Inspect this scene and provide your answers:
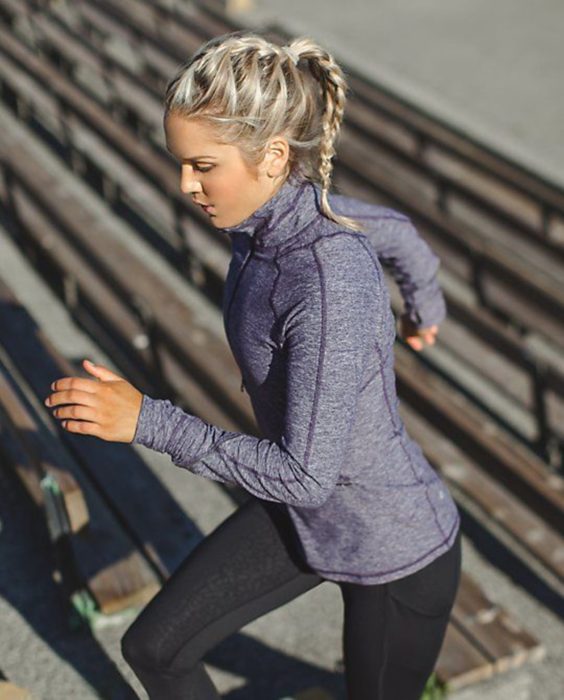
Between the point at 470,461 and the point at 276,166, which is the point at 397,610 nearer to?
the point at 276,166

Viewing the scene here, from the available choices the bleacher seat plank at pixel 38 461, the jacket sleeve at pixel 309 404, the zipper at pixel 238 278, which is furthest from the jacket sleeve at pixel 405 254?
the bleacher seat plank at pixel 38 461

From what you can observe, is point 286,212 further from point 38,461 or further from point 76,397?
point 38,461

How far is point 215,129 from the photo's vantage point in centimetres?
256

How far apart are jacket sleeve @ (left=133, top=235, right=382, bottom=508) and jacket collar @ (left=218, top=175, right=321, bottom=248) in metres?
0.09

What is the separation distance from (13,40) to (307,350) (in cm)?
839

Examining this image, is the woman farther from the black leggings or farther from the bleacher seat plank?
the bleacher seat plank

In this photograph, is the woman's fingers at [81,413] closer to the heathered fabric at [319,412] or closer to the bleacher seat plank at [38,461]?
the heathered fabric at [319,412]

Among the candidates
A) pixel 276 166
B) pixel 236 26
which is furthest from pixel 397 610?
pixel 236 26

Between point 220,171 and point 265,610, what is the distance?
118 cm

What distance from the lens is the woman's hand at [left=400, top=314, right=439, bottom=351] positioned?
144 inches

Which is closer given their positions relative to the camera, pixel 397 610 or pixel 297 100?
pixel 297 100

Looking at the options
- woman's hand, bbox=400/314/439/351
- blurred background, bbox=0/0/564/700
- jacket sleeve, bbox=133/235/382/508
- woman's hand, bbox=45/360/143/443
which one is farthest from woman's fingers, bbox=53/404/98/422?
woman's hand, bbox=400/314/439/351

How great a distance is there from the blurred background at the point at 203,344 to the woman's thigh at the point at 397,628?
94cm

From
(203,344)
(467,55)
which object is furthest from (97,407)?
(467,55)
